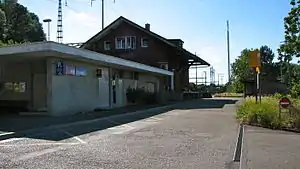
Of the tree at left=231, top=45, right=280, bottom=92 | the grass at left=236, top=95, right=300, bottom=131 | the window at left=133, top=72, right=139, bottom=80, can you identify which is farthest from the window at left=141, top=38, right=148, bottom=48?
the grass at left=236, top=95, right=300, bottom=131

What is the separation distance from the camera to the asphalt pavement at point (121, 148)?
891 cm

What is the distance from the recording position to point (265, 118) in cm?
1680

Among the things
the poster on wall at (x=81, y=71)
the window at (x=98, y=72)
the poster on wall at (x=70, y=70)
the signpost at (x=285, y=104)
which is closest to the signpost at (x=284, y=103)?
the signpost at (x=285, y=104)

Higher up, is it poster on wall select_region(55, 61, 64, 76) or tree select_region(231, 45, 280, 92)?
tree select_region(231, 45, 280, 92)

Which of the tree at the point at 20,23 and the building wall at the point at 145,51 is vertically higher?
the tree at the point at 20,23

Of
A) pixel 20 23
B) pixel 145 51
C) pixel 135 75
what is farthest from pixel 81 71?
pixel 20 23

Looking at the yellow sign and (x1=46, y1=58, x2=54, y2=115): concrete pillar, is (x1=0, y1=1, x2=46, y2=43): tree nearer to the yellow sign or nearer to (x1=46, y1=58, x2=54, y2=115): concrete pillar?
(x1=46, y1=58, x2=54, y2=115): concrete pillar

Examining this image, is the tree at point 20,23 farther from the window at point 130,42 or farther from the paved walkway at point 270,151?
the paved walkway at point 270,151

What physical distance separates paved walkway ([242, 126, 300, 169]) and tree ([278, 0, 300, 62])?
703 inches

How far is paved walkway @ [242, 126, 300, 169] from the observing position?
28.2ft

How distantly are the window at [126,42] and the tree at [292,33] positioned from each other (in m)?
20.1

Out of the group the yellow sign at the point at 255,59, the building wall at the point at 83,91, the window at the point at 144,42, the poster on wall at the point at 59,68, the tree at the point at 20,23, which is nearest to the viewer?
the yellow sign at the point at 255,59

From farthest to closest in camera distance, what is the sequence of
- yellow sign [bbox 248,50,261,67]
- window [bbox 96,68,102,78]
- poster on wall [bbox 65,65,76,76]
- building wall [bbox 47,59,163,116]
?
window [bbox 96,68,102,78]
poster on wall [bbox 65,65,76,76]
building wall [bbox 47,59,163,116]
yellow sign [bbox 248,50,261,67]

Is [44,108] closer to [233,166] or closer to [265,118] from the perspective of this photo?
[265,118]
